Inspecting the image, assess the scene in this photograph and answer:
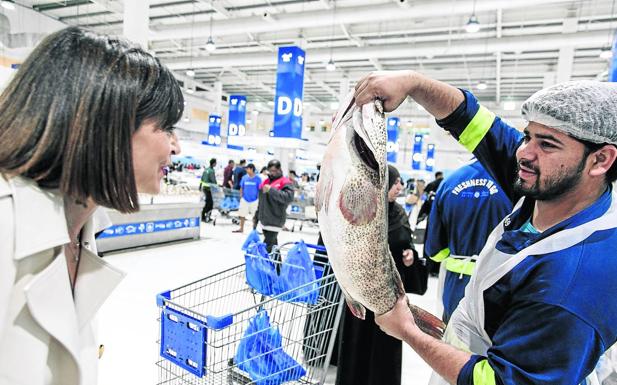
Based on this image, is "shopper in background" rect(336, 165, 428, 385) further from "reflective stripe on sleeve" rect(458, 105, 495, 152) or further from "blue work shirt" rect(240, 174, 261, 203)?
"blue work shirt" rect(240, 174, 261, 203)

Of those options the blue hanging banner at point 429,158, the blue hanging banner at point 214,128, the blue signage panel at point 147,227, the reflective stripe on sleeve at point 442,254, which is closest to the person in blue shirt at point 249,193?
the blue signage panel at point 147,227

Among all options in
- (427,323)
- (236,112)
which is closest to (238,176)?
(236,112)

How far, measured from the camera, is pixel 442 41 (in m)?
13.9

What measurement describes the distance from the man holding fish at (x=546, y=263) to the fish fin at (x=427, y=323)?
0.02m

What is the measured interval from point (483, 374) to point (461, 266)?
1.64m

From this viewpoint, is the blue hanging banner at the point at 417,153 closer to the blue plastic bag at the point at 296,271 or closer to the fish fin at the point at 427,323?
the blue plastic bag at the point at 296,271

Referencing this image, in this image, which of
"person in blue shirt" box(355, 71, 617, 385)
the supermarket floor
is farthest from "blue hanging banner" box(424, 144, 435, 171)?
"person in blue shirt" box(355, 71, 617, 385)

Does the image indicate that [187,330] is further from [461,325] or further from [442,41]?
[442,41]

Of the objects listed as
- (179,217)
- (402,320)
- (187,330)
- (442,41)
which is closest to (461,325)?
(402,320)

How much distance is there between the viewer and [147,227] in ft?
23.2

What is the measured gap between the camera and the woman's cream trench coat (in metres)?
0.76

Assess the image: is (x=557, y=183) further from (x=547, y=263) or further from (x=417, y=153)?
(x=417, y=153)

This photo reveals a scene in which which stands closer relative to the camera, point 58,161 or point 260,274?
point 58,161

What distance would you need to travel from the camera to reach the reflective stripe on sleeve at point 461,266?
250cm
